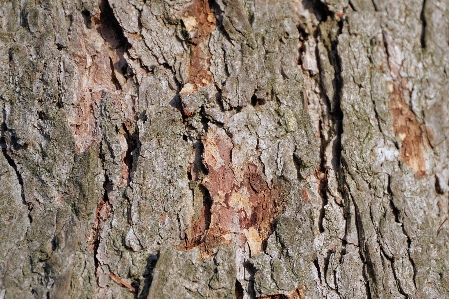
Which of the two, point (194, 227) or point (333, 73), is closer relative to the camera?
point (194, 227)

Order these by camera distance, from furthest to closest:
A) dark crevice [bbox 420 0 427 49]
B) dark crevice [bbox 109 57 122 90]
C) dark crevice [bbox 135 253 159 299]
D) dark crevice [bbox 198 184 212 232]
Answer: dark crevice [bbox 420 0 427 49] → dark crevice [bbox 109 57 122 90] → dark crevice [bbox 198 184 212 232] → dark crevice [bbox 135 253 159 299]

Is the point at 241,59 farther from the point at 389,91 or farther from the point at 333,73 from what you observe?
the point at 389,91

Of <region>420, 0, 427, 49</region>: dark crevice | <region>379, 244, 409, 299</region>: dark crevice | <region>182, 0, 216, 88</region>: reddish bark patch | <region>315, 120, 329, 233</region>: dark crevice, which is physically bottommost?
<region>379, 244, 409, 299</region>: dark crevice

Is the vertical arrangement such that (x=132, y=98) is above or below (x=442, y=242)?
above

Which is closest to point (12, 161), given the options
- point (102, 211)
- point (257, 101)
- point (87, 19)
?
point (102, 211)

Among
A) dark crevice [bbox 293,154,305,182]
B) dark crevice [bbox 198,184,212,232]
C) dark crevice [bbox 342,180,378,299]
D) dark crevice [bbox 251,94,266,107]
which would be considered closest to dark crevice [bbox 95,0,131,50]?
dark crevice [bbox 251,94,266,107]

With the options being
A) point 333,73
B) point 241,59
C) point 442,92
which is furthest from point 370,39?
point 241,59

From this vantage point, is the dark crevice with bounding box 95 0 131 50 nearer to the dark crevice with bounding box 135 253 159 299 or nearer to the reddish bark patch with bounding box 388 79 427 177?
the dark crevice with bounding box 135 253 159 299

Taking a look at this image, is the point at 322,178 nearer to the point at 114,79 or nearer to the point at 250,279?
A: the point at 250,279
